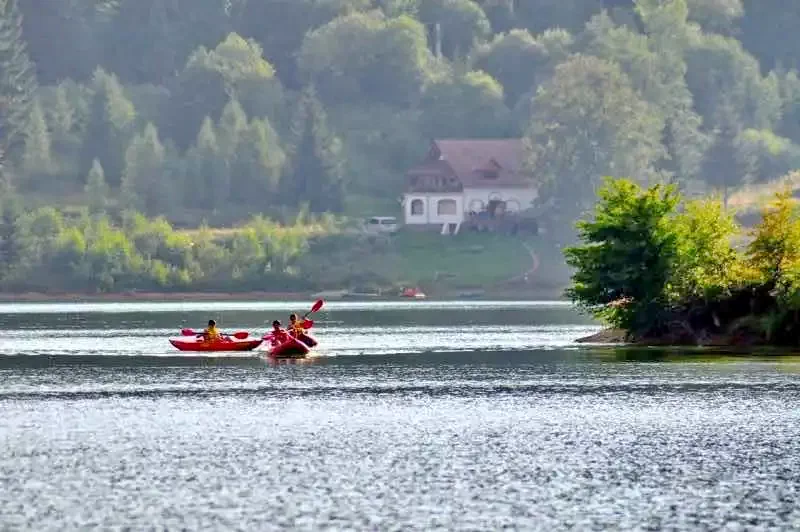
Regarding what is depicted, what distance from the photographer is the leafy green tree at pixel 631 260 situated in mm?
112875

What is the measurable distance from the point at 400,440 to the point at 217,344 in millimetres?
45590

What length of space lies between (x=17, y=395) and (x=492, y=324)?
6884cm

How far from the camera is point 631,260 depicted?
374 ft

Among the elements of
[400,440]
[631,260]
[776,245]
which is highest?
[776,245]

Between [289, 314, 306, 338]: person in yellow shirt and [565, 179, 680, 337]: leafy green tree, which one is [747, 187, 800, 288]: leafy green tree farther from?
[289, 314, 306, 338]: person in yellow shirt

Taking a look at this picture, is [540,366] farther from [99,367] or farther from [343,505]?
[343,505]

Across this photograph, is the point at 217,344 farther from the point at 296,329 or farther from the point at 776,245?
the point at 776,245

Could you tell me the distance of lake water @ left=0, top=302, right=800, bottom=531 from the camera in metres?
54.7

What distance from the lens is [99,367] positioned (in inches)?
4063

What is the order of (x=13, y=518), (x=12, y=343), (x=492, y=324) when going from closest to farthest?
(x=13, y=518), (x=12, y=343), (x=492, y=324)

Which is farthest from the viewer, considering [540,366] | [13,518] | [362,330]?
[362,330]

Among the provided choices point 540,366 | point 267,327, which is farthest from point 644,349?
point 267,327

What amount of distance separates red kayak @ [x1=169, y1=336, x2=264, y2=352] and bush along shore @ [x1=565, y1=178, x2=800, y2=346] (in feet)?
53.2

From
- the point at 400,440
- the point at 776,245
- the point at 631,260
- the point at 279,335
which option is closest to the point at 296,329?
the point at 279,335
